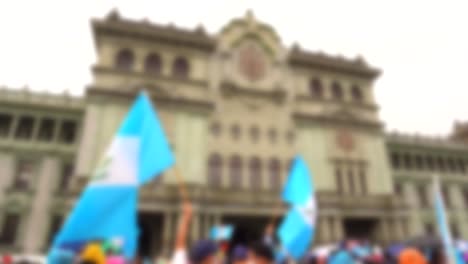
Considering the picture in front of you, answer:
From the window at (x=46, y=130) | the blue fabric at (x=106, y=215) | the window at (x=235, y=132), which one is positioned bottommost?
the blue fabric at (x=106, y=215)

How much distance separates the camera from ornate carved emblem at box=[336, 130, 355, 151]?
90.2 feet

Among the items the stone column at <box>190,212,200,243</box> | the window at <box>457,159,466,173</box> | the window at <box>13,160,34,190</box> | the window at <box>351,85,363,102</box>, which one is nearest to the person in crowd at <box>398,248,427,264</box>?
the stone column at <box>190,212,200,243</box>

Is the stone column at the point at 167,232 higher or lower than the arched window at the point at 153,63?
lower

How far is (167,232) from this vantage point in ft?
65.6

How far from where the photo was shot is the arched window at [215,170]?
2328cm

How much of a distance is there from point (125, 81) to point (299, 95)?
1388 cm


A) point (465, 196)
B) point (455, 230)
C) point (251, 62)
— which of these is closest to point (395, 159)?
point (455, 230)

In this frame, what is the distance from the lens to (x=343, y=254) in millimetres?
5895

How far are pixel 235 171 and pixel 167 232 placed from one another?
664 centimetres

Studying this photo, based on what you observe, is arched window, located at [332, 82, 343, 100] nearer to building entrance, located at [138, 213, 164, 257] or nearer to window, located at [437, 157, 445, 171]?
window, located at [437, 157, 445, 171]

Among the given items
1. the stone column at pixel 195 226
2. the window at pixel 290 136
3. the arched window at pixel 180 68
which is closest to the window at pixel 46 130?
the arched window at pixel 180 68

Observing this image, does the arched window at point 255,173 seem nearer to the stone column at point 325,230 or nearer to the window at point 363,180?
the stone column at point 325,230

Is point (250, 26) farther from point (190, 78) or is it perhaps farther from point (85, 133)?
point (85, 133)

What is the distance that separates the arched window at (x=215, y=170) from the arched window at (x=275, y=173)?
3843mm
